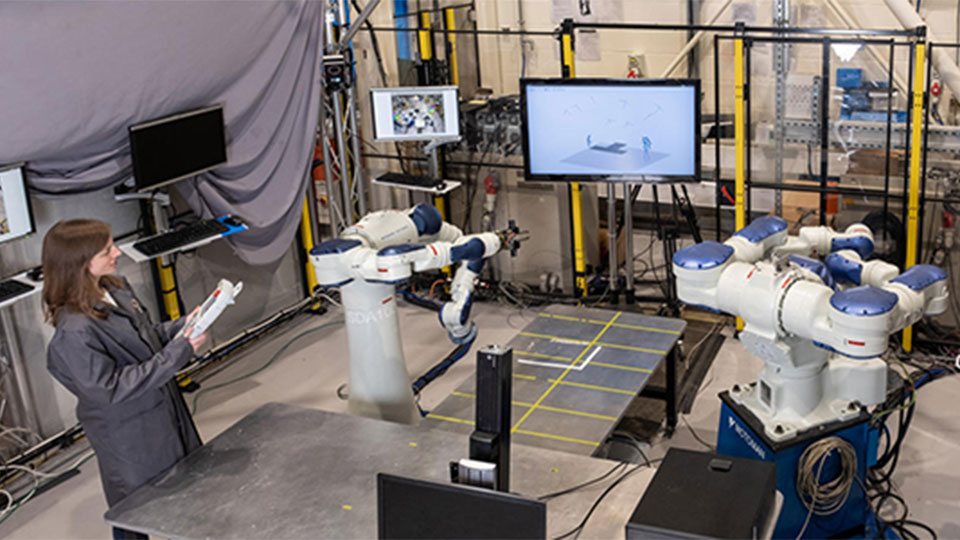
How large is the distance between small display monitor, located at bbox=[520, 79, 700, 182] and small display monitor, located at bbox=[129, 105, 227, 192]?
1610mm

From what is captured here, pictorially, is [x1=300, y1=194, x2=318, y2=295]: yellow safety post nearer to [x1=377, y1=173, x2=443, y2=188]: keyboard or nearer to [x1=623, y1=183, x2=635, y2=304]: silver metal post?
[x1=377, y1=173, x2=443, y2=188]: keyboard

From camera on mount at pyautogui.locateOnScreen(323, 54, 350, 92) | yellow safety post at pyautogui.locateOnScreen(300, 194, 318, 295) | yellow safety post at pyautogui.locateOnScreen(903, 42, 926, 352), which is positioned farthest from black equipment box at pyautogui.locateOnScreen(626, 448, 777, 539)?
yellow safety post at pyautogui.locateOnScreen(300, 194, 318, 295)

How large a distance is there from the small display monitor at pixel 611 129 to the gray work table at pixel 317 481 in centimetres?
234

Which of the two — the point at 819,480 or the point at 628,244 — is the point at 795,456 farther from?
the point at 628,244

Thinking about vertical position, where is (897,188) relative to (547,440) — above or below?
above

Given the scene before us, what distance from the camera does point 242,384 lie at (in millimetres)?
5734

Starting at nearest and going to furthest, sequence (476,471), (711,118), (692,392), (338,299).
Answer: (476,471), (692,392), (711,118), (338,299)

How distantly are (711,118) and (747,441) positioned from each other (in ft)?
9.30

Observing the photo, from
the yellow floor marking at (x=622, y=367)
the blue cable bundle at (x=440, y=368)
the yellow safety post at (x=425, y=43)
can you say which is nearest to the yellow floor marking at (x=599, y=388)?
the yellow floor marking at (x=622, y=367)

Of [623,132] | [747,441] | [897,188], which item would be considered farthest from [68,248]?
[897,188]

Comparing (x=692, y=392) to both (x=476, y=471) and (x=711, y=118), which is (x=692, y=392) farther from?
(x=476, y=471)

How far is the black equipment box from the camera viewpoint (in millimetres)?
2530

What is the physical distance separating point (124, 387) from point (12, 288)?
1.53 m

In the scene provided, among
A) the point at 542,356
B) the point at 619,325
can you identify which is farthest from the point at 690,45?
the point at 542,356
